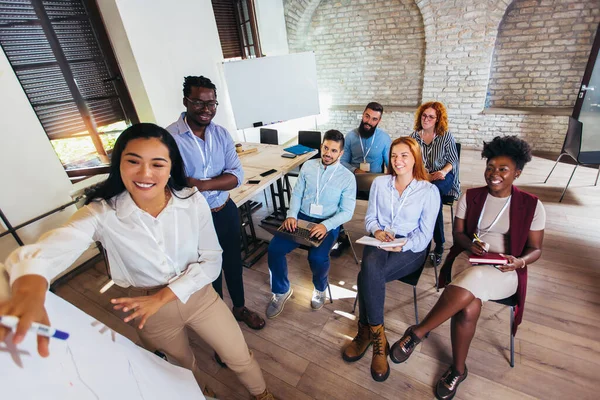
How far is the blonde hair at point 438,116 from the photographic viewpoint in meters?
2.53

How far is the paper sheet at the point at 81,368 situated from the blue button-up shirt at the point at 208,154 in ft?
3.47

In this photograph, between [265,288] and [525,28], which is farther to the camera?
[525,28]

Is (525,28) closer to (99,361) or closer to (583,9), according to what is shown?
(583,9)

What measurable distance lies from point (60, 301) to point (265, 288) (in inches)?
71.2

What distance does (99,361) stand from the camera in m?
0.68

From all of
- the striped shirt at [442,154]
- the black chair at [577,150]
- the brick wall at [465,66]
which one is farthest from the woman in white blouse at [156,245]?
the brick wall at [465,66]

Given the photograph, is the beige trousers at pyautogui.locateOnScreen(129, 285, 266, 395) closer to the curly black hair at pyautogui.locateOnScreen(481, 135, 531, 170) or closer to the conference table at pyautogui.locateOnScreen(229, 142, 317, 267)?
→ the conference table at pyautogui.locateOnScreen(229, 142, 317, 267)

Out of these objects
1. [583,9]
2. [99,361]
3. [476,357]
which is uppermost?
[583,9]

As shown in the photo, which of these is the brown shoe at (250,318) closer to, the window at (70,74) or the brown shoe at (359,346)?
the brown shoe at (359,346)

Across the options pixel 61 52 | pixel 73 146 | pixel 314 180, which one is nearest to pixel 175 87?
pixel 61 52

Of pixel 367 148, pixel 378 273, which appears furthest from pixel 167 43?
pixel 378 273

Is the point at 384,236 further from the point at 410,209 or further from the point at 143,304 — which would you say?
the point at 143,304

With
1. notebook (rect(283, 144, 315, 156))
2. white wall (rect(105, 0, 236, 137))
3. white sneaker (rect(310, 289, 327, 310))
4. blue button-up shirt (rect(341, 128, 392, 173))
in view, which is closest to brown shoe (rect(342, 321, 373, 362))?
white sneaker (rect(310, 289, 327, 310))

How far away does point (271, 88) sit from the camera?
177 inches
